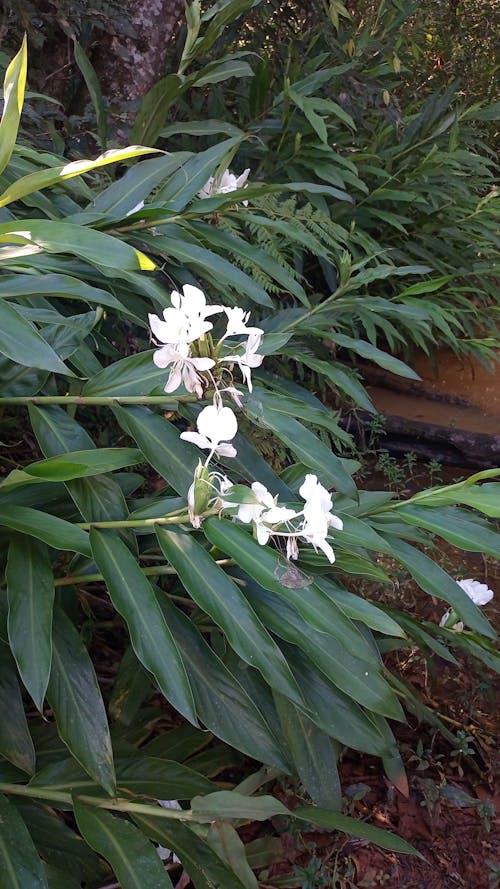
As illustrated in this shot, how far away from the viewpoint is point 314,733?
3.20 feet

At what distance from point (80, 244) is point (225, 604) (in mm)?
362

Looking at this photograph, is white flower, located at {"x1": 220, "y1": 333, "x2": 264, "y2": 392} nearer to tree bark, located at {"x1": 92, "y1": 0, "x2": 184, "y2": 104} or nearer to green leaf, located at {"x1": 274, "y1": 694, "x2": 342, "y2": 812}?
green leaf, located at {"x1": 274, "y1": 694, "x2": 342, "y2": 812}

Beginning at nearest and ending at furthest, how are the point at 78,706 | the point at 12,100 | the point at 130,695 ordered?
the point at 12,100 → the point at 78,706 → the point at 130,695

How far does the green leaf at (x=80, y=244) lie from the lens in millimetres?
691

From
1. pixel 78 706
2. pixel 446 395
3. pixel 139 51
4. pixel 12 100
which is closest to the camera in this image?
pixel 12 100

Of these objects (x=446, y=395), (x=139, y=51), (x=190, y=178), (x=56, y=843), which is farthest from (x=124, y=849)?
(x=446, y=395)

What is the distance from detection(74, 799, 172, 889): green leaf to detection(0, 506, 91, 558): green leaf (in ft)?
0.96

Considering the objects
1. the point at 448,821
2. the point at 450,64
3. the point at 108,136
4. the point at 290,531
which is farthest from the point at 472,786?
the point at 450,64

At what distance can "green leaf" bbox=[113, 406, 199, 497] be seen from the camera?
0.83m

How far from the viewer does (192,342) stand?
73 centimetres

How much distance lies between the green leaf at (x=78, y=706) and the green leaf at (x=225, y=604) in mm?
185

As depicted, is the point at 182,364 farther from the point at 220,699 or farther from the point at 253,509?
the point at 220,699

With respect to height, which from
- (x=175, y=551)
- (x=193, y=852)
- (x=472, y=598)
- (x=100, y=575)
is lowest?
(x=193, y=852)

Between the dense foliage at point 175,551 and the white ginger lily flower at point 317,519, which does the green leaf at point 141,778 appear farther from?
the white ginger lily flower at point 317,519
